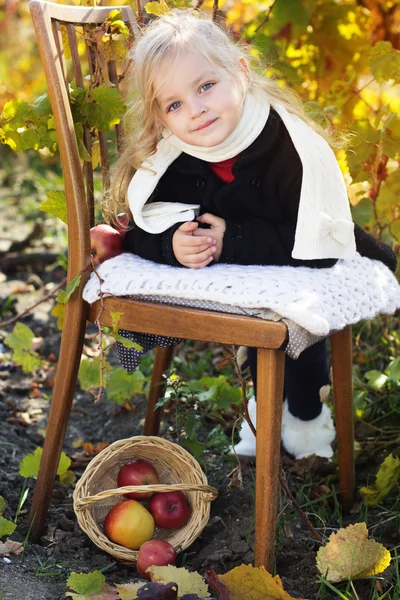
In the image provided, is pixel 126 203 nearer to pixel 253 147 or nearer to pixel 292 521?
pixel 253 147

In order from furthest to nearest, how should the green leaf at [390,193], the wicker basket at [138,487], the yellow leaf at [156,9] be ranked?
the green leaf at [390,193] < the yellow leaf at [156,9] < the wicker basket at [138,487]

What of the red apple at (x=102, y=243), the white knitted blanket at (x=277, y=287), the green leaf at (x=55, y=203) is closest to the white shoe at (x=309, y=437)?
the white knitted blanket at (x=277, y=287)

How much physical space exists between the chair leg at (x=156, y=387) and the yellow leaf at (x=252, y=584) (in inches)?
26.7

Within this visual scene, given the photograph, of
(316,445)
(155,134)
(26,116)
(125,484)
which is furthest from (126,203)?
(316,445)

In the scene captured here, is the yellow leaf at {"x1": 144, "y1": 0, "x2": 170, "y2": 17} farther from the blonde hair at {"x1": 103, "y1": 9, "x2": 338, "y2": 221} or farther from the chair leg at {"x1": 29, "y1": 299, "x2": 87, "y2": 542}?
the chair leg at {"x1": 29, "y1": 299, "x2": 87, "y2": 542}

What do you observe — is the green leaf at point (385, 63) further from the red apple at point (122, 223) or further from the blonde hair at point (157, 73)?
the red apple at point (122, 223)

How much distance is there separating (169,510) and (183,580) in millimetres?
339

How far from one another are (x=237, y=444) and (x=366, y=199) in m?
0.79

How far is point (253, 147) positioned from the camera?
5.43 ft

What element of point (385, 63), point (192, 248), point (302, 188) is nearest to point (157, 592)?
point (192, 248)

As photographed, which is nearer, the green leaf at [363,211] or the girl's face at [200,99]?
the girl's face at [200,99]

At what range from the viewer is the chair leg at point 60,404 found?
1.68 m

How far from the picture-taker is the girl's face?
1582 millimetres

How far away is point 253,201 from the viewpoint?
5.55ft
